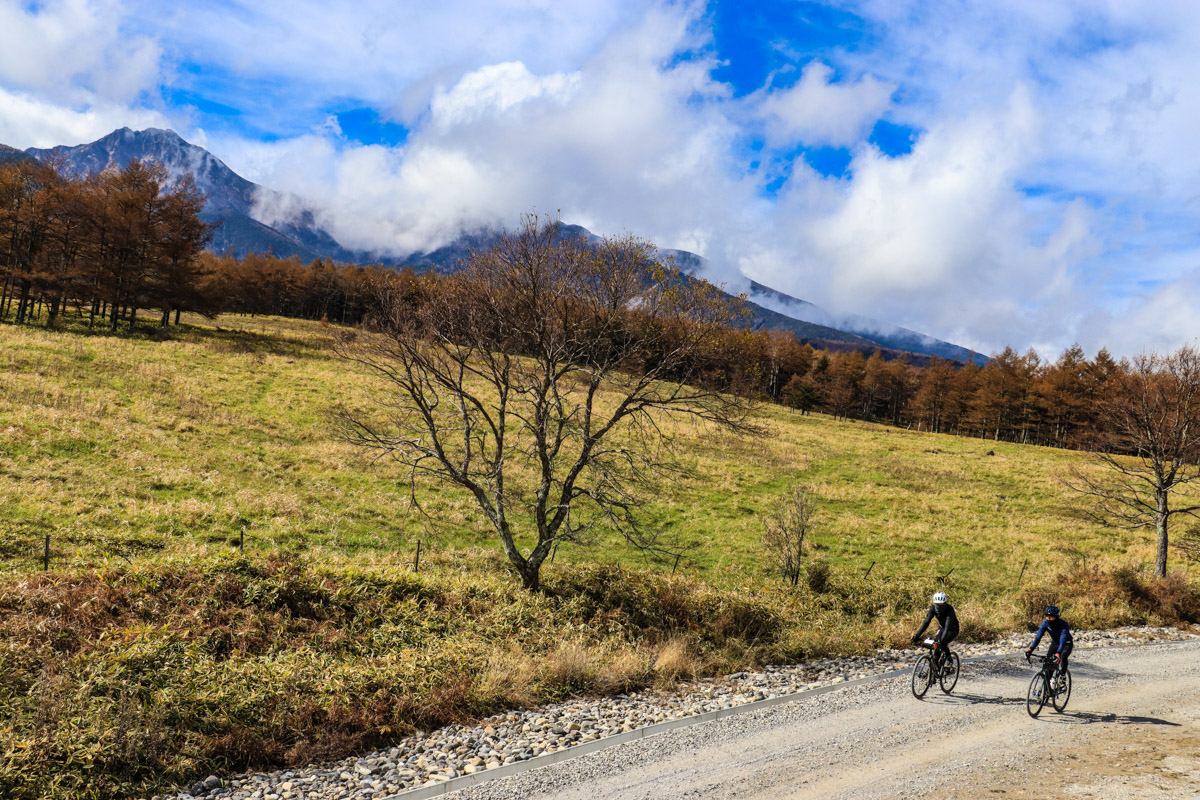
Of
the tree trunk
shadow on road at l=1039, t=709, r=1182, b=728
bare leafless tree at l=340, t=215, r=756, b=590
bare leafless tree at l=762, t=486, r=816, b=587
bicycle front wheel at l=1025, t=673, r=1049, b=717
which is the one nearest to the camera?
shadow on road at l=1039, t=709, r=1182, b=728

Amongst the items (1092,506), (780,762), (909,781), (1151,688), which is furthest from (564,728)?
(1092,506)

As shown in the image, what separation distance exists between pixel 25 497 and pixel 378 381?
28394 mm

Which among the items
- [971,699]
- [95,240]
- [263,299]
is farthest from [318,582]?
[263,299]

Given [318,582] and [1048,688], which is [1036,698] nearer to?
[1048,688]

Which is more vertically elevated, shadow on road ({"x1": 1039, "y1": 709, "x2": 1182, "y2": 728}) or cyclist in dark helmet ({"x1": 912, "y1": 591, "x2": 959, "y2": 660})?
cyclist in dark helmet ({"x1": 912, "y1": 591, "x2": 959, "y2": 660})

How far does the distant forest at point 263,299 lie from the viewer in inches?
1759

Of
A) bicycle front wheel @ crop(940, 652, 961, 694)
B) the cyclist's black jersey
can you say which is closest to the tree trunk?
bicycle front wheel @ crop(940, 652, 961, 694)

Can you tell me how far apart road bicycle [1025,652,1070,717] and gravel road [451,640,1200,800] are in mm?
266

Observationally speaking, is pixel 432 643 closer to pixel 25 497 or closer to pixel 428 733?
pixel 428 733

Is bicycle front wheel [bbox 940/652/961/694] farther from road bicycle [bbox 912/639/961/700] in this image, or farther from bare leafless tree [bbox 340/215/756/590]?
bare leafless tree [bbox 340/215/756/590]

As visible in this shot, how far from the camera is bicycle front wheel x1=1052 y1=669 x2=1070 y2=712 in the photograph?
12445mm

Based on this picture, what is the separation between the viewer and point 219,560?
13.9m

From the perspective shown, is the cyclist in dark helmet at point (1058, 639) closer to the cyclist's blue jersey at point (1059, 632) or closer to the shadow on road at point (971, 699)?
the cyclist's blue jersey at point (1059, 632)

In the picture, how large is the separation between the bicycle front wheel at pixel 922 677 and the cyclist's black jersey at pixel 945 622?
613mm
